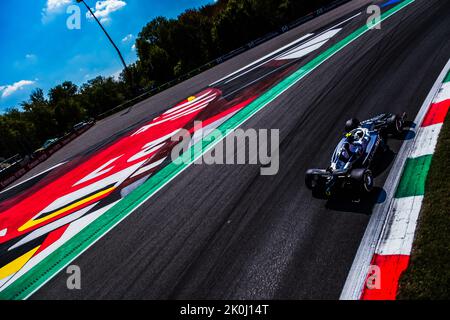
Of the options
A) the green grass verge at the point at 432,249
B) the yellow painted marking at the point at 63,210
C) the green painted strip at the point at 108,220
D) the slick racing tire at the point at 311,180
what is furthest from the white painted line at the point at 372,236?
the yellow painted marking at the point at 63,210

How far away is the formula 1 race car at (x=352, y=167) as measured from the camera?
20.7 ft

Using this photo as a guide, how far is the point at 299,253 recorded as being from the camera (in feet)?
18.1

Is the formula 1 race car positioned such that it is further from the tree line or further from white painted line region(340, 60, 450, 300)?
the tree line

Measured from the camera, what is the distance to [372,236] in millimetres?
5391

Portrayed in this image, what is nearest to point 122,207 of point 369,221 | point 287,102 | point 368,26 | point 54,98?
point 369,221

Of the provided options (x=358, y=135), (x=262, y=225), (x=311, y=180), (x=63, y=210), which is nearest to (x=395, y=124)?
(x=358, y=135)

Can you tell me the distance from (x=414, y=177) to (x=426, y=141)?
1.54m

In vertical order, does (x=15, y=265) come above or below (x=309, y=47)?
below

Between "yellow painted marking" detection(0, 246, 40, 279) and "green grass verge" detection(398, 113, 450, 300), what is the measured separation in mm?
9063

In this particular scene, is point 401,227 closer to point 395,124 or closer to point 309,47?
point 395,124

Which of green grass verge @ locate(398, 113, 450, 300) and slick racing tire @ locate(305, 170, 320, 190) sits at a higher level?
slick racing tire @ locate(305, 170, 320, 190)

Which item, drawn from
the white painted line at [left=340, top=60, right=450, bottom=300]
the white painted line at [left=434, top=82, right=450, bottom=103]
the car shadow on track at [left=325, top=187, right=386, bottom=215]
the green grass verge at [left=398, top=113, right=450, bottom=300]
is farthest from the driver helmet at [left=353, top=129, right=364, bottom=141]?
the white painted line at [left=434, top=82, right=450, bottom=103]

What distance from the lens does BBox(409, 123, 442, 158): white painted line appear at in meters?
7.04

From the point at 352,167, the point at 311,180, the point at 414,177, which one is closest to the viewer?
the point at 414,177
